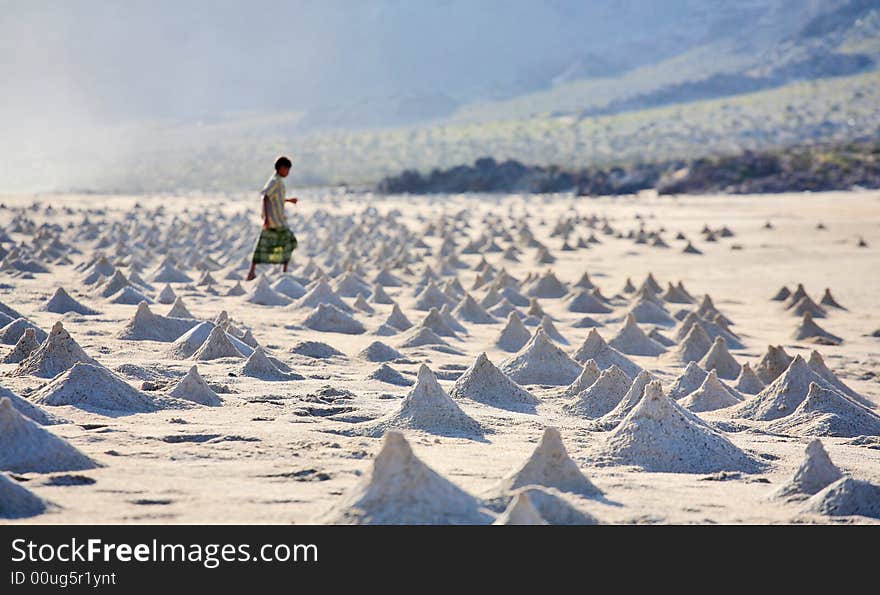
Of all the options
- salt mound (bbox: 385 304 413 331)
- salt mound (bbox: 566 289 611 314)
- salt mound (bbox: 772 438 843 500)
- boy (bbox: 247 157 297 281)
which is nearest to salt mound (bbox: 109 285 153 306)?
salt mound (bbox: 385 304 413 331)

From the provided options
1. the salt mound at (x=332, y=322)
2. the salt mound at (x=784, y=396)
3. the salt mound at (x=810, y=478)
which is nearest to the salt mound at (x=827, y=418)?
the salt mound at (x=784, y=396)

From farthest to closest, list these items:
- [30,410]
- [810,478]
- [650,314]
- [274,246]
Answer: [650,314] → [274,246] → [30,410] → [810,478]

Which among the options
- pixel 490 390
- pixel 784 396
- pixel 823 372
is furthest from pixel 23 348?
pixel 823 372

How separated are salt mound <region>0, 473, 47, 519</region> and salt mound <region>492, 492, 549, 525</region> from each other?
1992 millimetres

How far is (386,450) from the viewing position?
19.0 ft

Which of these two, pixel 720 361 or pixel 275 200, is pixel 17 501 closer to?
pixel 275 200

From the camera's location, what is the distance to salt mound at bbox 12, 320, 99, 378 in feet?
29.2

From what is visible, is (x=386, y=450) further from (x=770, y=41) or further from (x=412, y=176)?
(x=770, y=41)

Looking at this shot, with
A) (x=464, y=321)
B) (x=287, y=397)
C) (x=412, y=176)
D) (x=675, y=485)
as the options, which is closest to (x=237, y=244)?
(x=464, y=321)

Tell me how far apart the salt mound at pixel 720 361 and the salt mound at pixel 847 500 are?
17.8 ft

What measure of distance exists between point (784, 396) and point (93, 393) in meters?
4.83

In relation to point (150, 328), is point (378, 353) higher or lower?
lower

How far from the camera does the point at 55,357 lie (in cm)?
897
